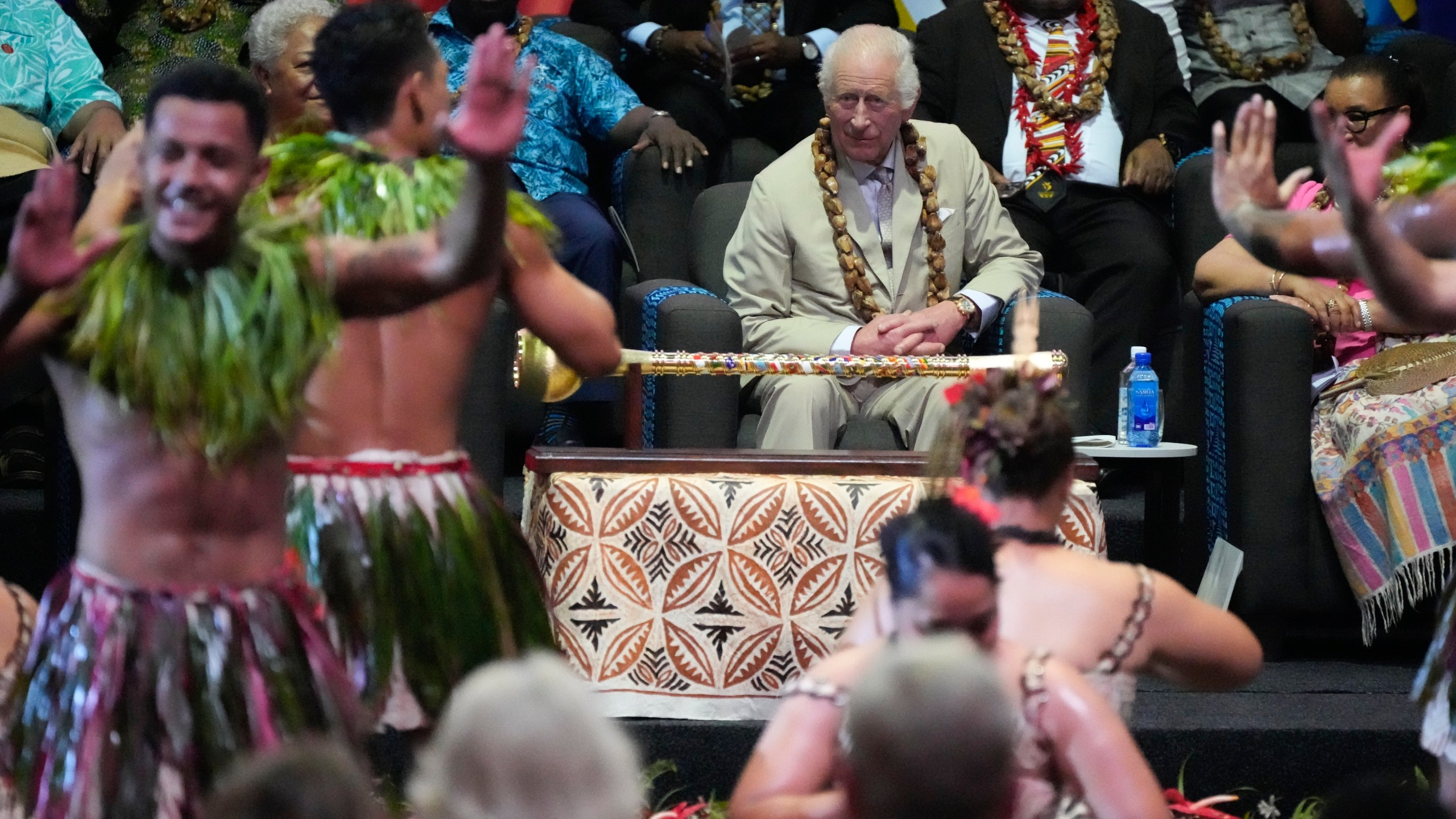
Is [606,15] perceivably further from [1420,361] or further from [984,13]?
[1420,361]

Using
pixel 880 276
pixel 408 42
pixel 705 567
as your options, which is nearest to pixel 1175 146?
pixel 880 276

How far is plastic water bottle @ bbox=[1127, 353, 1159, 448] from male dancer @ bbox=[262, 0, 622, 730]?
200 cm

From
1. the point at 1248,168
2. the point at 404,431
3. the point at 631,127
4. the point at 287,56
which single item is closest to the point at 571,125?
the point at 631,127

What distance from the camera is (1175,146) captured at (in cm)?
498

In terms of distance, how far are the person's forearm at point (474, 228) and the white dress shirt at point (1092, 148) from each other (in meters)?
3.13

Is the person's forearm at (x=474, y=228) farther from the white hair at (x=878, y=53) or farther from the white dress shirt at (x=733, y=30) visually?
the white dress shirt at (x=733, y=30)

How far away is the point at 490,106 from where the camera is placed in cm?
181

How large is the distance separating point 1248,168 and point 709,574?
1501mm

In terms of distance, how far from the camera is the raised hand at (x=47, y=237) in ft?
5.65

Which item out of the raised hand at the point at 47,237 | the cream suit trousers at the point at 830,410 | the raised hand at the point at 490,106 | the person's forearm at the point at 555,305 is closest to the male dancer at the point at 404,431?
the person's forearm at the point at 555,305

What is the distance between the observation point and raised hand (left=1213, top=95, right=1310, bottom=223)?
7.11 ft

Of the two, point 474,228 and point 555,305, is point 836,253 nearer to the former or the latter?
point 555,305

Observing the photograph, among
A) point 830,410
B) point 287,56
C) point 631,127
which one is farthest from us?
point 631,127

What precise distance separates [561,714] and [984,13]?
13.3 feet
